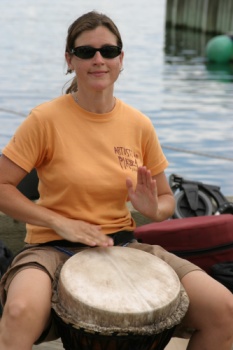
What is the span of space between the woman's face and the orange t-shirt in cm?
12

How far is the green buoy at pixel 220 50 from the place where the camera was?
24266 mm

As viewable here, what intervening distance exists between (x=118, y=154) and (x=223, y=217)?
100 centimetres

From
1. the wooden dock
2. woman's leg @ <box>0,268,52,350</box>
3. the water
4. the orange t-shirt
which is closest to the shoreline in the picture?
the water

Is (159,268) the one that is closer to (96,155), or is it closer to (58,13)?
(96,155)

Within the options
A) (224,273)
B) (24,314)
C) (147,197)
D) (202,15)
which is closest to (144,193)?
(147,197)

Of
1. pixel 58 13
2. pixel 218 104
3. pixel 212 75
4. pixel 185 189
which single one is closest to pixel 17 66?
pixel 212 75

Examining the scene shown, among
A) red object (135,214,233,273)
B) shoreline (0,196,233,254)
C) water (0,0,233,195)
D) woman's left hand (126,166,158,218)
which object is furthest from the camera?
water (0,0,233,195)

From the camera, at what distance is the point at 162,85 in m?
22.1

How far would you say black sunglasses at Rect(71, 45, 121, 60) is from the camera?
10.3ft

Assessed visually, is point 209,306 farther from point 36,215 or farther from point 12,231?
point 12,231

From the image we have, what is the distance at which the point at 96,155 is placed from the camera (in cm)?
317

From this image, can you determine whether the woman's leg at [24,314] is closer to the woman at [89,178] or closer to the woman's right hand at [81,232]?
the woman at [89,178]

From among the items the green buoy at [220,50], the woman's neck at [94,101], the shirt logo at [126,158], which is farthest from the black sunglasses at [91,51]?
the green buoy at [220,50]

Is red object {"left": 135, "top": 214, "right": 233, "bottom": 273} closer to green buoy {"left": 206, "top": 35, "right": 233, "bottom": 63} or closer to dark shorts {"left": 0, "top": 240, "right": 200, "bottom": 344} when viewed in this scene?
dark shorts {"left": 0, "top": 240, "right": 200, "bottom": 344}
